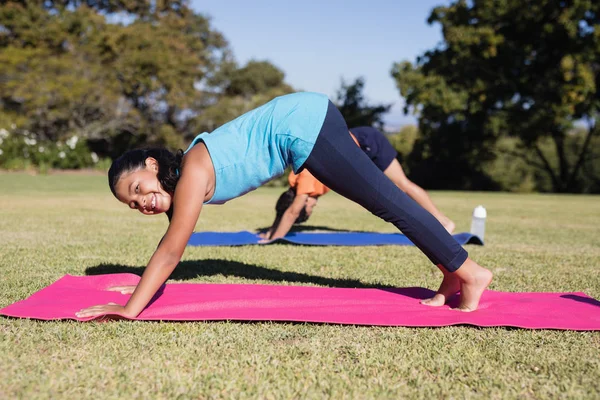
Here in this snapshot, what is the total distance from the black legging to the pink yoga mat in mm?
370

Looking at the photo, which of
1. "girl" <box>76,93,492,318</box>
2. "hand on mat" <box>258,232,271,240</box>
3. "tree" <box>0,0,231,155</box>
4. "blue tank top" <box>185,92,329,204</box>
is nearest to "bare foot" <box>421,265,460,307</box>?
"girl" <box>76,93,492,318</box>

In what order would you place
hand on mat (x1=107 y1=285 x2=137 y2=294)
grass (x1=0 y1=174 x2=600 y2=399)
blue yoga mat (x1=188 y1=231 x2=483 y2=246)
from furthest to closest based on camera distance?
blue yoga mat (x1=188 y1=231 x2=483 y2=246) < hand on mat (x1=107 y1=285 x2=137 y2=294) < grass (x1=0 y1=174 x2=600 y2=399)

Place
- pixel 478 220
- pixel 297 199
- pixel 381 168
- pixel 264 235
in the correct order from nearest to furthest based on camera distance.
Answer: pixel 297 199 < pixel 381 168 < pixel 264 235 < pixel 478 220

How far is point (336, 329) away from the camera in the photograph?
2.87 meters

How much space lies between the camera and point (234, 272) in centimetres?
449

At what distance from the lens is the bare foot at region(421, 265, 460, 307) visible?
3.39 meters

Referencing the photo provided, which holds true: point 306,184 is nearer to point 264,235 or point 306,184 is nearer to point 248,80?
point 264,235

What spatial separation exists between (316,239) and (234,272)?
6.34 feet

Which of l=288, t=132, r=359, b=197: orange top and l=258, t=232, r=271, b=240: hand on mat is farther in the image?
l=258, t=232, r=271, b=240: hand on mat

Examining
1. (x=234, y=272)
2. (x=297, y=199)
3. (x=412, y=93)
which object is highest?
(x=412, y=93)

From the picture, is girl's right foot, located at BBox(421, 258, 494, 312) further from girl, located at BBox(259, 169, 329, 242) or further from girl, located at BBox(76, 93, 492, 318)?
girl, located at BBox(259, 169, 329, 242)

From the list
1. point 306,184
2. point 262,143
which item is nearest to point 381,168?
point 306,184

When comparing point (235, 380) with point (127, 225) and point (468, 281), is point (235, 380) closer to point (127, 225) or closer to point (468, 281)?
point (468, 281)

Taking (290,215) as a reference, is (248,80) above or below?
above
